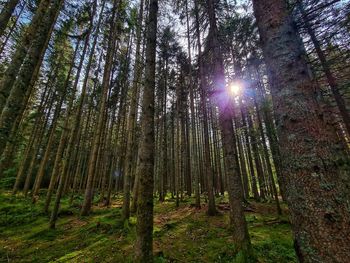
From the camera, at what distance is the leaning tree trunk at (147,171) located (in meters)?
3.63

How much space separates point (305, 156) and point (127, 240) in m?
6.99

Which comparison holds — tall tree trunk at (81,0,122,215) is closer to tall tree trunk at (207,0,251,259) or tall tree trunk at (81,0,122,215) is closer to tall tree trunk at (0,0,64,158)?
tall tree trunk at (0,0,64,158)

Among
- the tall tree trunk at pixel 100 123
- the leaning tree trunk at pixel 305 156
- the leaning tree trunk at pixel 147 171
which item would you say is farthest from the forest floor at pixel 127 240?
the leaning tree trunk at pixel 305 156

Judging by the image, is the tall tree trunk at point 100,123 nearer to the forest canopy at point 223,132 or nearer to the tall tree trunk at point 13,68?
the forest canopy at point 223,132

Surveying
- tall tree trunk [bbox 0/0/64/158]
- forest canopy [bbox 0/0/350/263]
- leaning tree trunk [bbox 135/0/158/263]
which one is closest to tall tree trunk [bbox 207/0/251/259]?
forest canopy [bbox 0/0/350/263]

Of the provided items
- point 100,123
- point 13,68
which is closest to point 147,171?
point 13,68

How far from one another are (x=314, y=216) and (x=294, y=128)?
0.54 metres

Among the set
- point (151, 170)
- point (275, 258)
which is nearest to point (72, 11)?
point (151, 170)

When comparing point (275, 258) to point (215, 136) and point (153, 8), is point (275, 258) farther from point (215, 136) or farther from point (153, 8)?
point (215, 136)

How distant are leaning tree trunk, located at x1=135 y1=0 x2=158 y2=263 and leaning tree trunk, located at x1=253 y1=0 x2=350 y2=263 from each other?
3023 mm

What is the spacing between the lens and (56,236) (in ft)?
25.6

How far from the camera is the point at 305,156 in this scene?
117 centimetres

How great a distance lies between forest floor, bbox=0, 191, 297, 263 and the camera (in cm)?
543

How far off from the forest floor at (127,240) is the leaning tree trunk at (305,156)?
466cm
